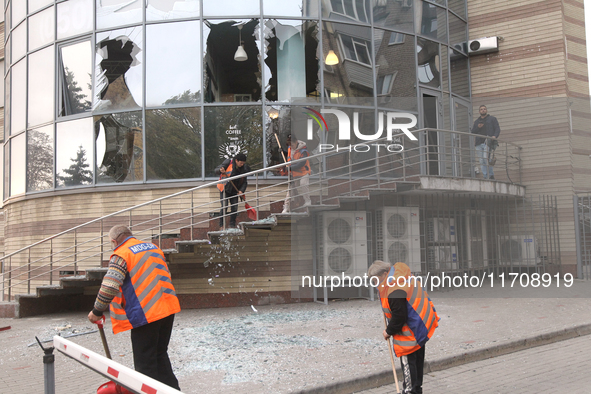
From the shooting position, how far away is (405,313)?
4.56m

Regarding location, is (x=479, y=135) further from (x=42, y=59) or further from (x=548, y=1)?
(x=42, y=59)

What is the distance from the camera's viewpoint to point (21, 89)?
13.5 m

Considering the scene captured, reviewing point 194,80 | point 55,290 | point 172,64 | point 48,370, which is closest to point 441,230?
point 194,80

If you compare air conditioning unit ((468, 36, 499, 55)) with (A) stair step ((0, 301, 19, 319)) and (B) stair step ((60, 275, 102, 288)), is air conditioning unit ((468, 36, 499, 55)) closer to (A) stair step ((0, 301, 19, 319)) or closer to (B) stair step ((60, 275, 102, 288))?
(B) stair step ((60, 275, 102, 288))

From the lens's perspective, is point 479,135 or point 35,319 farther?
point 479,135

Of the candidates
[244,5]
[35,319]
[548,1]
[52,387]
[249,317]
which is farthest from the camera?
[548,1]

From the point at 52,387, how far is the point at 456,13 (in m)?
14.2

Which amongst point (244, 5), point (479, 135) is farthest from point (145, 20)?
point (479, 135)

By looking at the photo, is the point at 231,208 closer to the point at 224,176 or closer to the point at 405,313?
the point at 224,176

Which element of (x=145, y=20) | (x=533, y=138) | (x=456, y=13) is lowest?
(x=533, y=138)

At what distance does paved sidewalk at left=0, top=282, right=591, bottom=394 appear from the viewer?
581 centimetres

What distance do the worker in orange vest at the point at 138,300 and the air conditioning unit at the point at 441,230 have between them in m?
8.22

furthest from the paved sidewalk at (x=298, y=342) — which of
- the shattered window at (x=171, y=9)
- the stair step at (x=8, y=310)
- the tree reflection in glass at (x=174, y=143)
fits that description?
the shattered window at (x=171, y=9)

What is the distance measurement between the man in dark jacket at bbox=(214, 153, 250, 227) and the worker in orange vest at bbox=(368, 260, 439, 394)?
595cm
